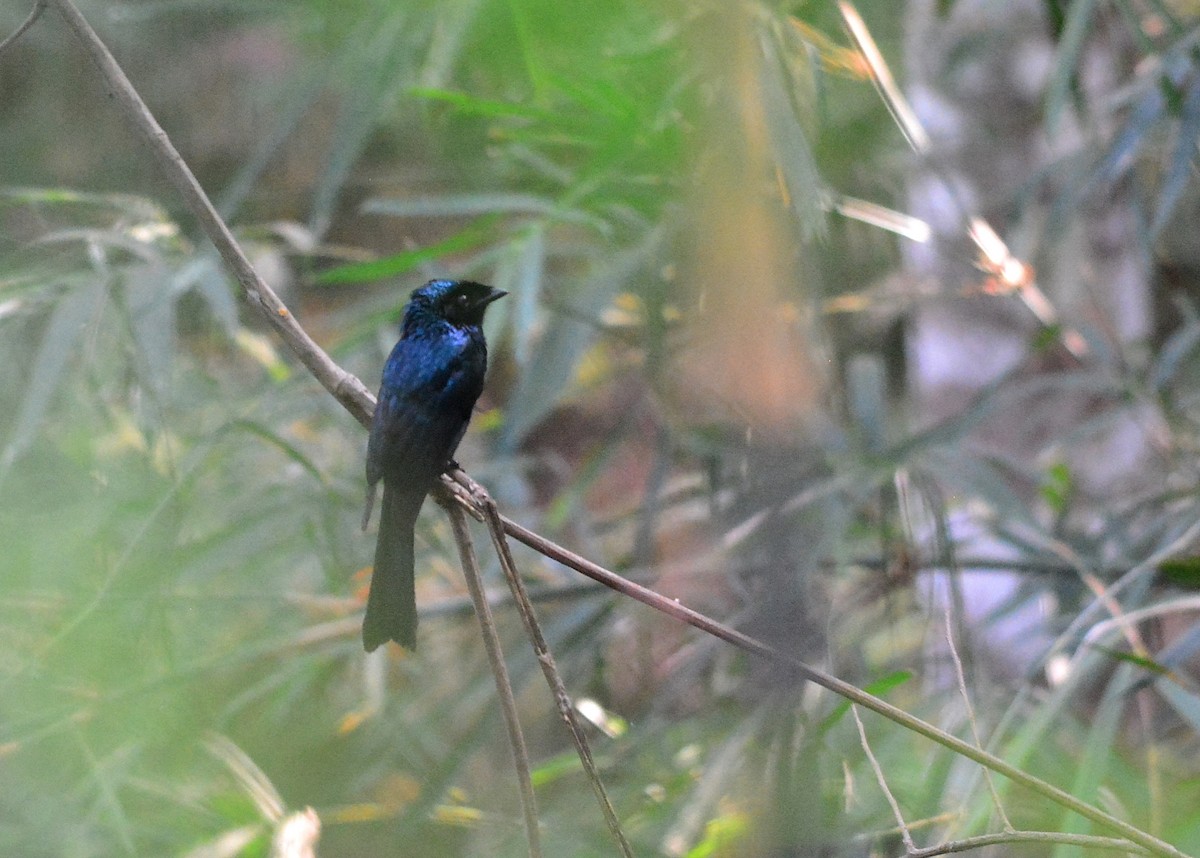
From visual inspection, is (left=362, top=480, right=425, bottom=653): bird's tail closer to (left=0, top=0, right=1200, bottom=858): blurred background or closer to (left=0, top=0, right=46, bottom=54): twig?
(left=0, top=0, right=1200, bottom=858): blurred background

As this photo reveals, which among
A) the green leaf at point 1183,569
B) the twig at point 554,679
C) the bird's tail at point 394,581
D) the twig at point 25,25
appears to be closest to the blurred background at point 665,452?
the green leaf at point 1183,569

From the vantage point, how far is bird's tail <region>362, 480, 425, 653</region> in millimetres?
1424

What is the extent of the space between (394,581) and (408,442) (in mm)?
181

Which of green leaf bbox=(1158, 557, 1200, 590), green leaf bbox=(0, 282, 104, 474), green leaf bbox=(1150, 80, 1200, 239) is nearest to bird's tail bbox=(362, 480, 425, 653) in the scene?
green leaf bbox=(0, 282, 104, 474)

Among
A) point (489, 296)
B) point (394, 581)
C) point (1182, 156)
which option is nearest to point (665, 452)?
point (489, 296)

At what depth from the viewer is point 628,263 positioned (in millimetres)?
2883

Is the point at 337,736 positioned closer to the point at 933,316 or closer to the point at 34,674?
the point at 34,674

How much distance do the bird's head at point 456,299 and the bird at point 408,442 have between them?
0.07m

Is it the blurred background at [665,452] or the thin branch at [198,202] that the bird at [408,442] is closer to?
the thin branch at [198,202]

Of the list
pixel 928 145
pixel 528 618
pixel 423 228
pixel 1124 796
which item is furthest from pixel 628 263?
pixel 423 228

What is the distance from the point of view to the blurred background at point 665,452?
1.79 m

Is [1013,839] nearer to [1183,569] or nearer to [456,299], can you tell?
[456,299]

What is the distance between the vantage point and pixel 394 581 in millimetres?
1447

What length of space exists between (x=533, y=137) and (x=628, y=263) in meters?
0.45
